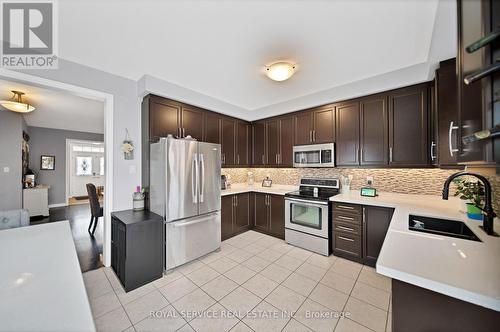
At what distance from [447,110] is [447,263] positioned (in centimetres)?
159

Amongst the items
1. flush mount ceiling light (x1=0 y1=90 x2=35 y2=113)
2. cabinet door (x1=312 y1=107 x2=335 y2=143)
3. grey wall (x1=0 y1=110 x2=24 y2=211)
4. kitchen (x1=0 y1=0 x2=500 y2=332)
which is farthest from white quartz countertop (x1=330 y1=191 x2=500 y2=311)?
grey wall (x1=0 y1=110 x2=24 y2=211)

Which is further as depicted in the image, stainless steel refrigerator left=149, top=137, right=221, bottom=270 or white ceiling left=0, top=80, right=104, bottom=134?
white ceiling left=0, top=80, right=104, bottom=134

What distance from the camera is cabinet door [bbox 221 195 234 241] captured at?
134 inches

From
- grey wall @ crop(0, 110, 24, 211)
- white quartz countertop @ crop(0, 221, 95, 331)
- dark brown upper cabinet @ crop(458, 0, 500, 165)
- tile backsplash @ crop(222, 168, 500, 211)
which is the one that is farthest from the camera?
grey wall @ crop(0, 110, 24, 211)

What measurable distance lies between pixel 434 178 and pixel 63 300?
12.5 ft

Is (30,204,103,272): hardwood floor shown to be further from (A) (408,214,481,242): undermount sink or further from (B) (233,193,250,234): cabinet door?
(A) (408,214,481,242): undermount sink

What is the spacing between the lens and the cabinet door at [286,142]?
370 centimetres

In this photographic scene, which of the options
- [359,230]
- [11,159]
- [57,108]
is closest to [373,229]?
[359,230]

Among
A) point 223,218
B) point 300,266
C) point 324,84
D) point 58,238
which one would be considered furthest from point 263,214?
point 58,238

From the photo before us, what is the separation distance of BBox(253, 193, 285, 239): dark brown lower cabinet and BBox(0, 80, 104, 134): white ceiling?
3.46 metres

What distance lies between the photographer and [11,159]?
4301mm

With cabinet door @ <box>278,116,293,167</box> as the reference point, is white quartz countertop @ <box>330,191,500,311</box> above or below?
below

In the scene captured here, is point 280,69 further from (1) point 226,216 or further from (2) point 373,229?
(1) point 226,216

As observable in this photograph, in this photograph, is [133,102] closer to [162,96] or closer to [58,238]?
[162,96]
